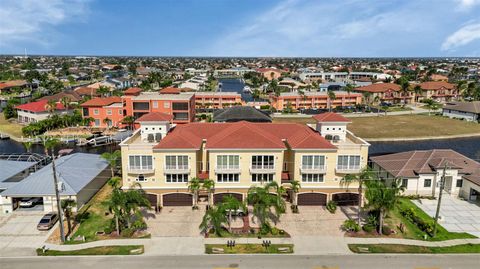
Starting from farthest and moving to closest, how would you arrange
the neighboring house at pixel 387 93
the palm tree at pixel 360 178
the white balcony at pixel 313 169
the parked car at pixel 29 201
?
the neighboring house at pixel 387 93 < the white balcony at pixel 313 169 < the parked car at pixel 29 201 < the palm tree at pixel 360 178

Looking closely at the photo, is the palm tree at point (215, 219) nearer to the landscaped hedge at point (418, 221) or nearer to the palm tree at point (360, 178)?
the palm tree at point (360, 178)

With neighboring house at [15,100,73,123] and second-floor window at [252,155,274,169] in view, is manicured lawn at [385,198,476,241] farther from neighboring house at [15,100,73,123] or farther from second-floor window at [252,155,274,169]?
Answer: neighboring house at [15,100,73,123]

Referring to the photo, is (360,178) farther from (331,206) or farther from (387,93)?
(387,93)

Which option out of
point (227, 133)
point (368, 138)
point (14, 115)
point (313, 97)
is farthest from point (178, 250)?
point (313, 97)

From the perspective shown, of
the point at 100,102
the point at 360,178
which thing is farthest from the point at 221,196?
the point at 100,102

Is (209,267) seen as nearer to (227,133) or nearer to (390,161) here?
(227,133)

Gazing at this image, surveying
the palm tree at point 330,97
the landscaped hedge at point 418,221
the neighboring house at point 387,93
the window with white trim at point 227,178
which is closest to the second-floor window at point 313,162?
the window with white trim at point 227,178
